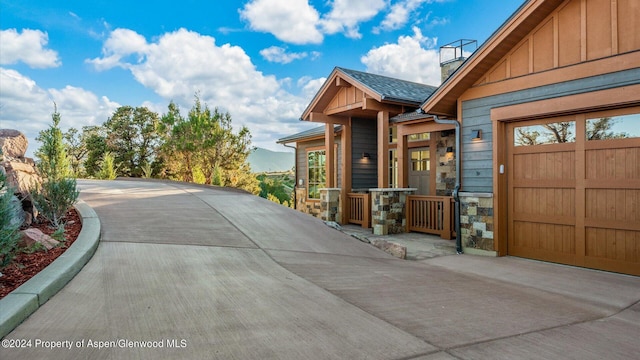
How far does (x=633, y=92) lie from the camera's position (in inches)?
183

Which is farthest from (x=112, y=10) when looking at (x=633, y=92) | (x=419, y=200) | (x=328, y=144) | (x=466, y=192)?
(x=633, y=92)

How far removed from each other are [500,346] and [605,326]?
4.44ft

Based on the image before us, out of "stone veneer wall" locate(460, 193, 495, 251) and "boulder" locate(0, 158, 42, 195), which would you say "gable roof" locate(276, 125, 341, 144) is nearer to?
"stone veneer wall" locate(460, 193, 495, 251)

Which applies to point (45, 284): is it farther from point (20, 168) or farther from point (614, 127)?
point (614, 127)

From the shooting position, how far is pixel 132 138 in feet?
71.9

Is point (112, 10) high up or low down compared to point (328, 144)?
up

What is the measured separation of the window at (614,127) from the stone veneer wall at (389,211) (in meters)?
4.19

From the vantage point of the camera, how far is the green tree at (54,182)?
4.73m

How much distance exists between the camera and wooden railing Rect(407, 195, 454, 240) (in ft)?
26.0

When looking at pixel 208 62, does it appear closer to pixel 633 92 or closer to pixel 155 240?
pixel 155 240

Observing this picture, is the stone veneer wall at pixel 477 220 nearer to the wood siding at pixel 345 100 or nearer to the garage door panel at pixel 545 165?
the garage door panel at pixel 545 165

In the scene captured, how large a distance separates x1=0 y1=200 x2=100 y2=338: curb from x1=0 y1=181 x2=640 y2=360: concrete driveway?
0.25 feet

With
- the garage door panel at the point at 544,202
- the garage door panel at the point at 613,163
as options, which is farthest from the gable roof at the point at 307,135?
the garage door panel at the point at 613,163

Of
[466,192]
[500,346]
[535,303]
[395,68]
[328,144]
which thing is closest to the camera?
[500,346]
